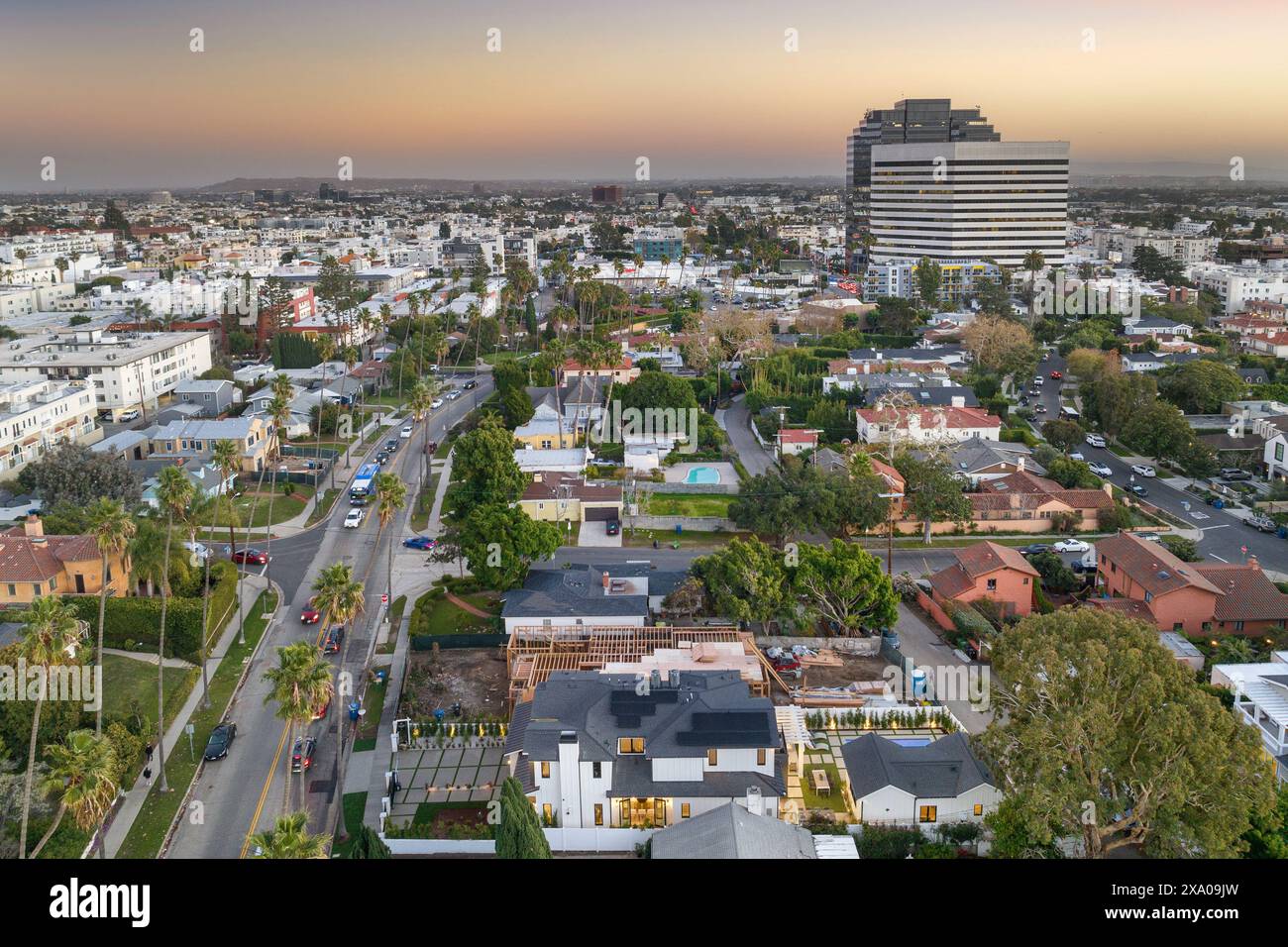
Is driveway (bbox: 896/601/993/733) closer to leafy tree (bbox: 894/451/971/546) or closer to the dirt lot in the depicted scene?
leafy tree (bbox: 894/451/971/546)

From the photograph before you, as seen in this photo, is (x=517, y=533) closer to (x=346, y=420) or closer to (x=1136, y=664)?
(x=1136, y=664)

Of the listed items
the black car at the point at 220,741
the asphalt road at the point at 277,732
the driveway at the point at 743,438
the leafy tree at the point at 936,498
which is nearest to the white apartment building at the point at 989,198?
the driveway at the point at 743,438

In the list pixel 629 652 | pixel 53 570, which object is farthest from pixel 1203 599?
pixel 53 570

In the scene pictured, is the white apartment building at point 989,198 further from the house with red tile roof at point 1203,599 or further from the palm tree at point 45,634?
the palm tree at point 45,634

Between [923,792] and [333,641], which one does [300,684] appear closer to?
[333,641]

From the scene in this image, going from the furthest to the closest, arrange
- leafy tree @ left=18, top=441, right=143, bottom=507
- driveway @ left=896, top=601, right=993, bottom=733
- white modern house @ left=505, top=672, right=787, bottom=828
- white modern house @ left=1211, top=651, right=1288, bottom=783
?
leafy tree @ left=18, top=441, right=143, bottom=507, driveway @ left=896, top=601, right=993, bottom=733, white modern house @ left=1211, top=651, right=1288, bottom=783, white modern house @ left=505, top=672, right=787, bottom=828

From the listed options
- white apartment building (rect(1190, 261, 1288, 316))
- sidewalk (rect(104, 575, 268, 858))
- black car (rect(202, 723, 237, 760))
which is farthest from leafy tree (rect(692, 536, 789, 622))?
white apartment building (rect(1190, 261, 1288, 316))
